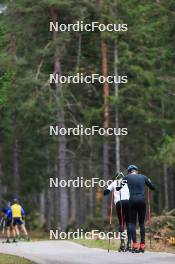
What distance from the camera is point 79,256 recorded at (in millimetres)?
17969

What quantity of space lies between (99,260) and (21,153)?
3727 centimetres

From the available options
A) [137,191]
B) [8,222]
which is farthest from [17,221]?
[137,191]

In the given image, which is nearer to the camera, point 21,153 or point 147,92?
point 147,92

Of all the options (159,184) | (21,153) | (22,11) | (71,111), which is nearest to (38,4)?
(22,11)

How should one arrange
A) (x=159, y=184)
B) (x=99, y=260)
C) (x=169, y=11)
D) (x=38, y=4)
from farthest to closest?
(x=159, y=184)
(x=38, y=4)
(x=169, y=11)
(x=99, y=260)

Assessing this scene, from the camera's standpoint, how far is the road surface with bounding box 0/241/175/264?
1584 cm

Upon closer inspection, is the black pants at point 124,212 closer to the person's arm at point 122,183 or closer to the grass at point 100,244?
the person's arm at point 122,183

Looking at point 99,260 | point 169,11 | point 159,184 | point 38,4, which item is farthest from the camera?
point 159,184

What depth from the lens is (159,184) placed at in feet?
189

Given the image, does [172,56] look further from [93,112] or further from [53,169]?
[53,169]

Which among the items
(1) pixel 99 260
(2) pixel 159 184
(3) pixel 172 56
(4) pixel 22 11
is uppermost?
(4) pixel 22 11

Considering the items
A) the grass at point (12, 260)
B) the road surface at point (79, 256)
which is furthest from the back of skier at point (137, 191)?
the grass at point (12, 260)

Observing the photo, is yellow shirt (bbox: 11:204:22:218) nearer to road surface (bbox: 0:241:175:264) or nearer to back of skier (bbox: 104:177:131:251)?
road surface (bbox: 0:241:175:264)

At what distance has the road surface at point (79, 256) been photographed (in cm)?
1584
